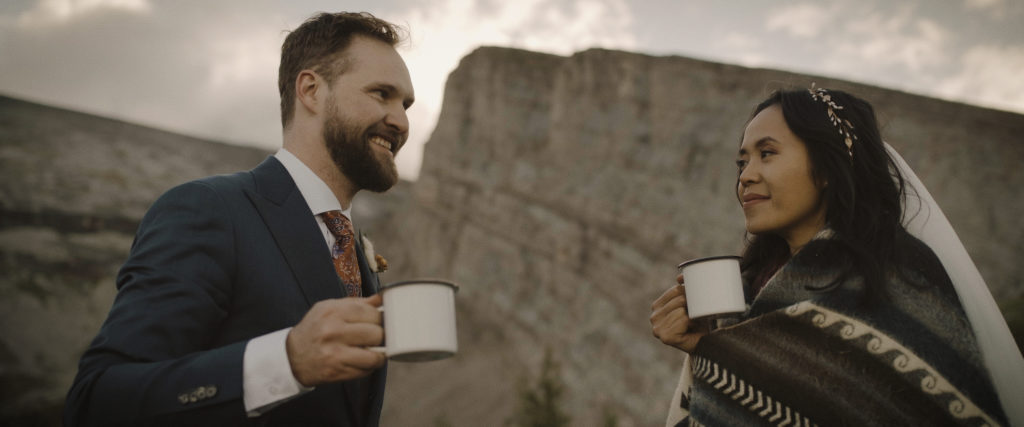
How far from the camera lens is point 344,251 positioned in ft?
7.21

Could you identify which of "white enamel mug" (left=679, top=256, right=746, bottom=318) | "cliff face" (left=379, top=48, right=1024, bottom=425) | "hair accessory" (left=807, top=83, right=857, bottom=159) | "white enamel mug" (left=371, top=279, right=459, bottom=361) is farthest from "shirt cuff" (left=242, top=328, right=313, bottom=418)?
"cliff face" (left=379, top=48, right=1024, bottom=425)

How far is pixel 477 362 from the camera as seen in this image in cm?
2247

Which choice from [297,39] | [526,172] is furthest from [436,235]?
[297,39]

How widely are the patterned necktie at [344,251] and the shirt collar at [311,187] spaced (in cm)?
4

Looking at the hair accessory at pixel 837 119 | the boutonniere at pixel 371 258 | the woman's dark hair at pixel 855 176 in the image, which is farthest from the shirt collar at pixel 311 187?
the hair accessory at pixel 837 119

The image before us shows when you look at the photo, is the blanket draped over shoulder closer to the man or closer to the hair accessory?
the hair accessory

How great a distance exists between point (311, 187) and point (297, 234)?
0.27 metres

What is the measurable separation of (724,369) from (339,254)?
1.53 metres

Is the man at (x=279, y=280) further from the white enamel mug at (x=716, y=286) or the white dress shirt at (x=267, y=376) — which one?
the white enamel mug at (x=716, y=286)

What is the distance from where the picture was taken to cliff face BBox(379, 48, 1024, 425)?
15852 mm

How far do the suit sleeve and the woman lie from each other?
1.63 meters

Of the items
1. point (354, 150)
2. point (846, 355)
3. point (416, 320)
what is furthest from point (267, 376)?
point (846, 355)

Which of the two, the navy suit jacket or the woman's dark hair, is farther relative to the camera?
the woman's dark hair

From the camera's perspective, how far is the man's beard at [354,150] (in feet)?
7.26
